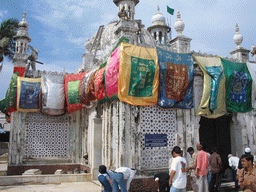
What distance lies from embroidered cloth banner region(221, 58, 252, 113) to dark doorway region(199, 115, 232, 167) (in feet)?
3.12

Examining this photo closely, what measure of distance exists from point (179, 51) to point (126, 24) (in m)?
2.28

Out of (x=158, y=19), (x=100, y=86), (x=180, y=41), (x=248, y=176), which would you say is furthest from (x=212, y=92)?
(x=158, y=19)

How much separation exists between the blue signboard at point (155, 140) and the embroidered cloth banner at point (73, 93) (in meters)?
4.67

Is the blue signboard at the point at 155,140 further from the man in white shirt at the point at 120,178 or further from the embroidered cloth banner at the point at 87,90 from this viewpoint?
the embroidered cloth banner at the point at 87,90

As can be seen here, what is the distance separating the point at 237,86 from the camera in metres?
9.58

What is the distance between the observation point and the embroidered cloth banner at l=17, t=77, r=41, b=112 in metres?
12.0

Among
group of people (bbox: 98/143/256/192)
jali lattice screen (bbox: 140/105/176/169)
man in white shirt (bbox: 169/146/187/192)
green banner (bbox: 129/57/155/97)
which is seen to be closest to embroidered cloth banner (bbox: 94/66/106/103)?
green banner (bbox: 129/57/155/97)

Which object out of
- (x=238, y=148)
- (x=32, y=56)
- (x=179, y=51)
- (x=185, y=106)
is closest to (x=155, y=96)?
(x=185, y=106)

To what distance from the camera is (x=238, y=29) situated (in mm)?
11609

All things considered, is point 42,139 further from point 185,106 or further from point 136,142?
point 185,106

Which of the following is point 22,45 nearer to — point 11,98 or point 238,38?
point 11,98

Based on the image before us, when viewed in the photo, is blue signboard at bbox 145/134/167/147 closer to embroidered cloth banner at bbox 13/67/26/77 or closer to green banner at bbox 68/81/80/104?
green banner at bbox 68/81/80/104

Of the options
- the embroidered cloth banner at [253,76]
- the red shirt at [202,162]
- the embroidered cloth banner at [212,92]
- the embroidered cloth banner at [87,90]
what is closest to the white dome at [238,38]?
the embroidered cloth banner at [253,76]

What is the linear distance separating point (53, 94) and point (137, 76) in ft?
19.3
